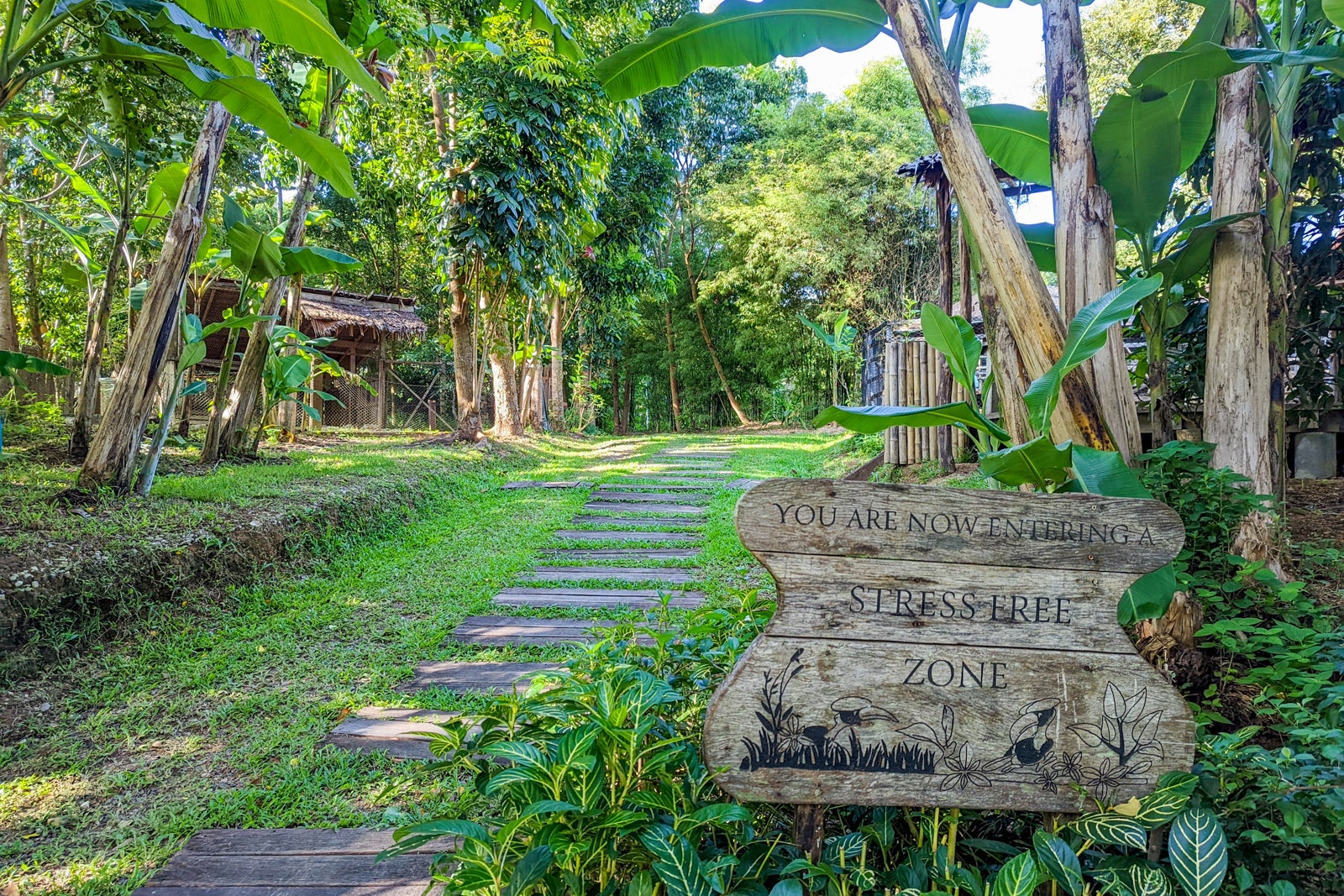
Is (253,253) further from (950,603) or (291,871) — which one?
(950,603)

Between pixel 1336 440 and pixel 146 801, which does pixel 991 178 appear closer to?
pixel 146 801

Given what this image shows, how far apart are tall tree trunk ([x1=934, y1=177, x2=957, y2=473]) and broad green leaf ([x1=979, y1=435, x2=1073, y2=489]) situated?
482 cm

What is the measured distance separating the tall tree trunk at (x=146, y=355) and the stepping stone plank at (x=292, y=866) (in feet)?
9.93

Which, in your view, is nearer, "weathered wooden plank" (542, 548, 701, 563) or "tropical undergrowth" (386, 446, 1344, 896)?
"tropical undergrowth" (386, 446, 1344, 896)

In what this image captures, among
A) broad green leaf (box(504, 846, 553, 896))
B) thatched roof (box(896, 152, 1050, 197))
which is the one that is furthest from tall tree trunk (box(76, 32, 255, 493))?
thatched roof (box(896, 152, 1050, 197))

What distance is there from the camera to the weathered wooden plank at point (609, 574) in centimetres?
461

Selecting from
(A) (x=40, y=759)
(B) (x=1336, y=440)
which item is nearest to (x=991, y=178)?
(A) (x=40, y=759)

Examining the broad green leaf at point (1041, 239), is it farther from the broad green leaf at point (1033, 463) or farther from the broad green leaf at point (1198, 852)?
the broad green leaf at point (1198, 852)

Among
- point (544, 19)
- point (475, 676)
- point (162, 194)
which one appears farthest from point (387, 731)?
point (162, 194)

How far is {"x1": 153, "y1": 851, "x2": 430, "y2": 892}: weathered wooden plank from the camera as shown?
1858mm

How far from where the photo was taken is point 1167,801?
1443 mm

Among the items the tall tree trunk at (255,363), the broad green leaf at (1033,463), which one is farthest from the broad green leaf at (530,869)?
the tall tree trunk at (255,363)

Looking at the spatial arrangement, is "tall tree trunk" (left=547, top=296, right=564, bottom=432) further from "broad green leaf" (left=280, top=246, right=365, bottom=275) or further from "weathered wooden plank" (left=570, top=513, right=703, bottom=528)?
"broad green leaf" (left=280, top=246, right=365, bottom=275)

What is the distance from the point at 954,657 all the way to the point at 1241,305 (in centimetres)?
197
